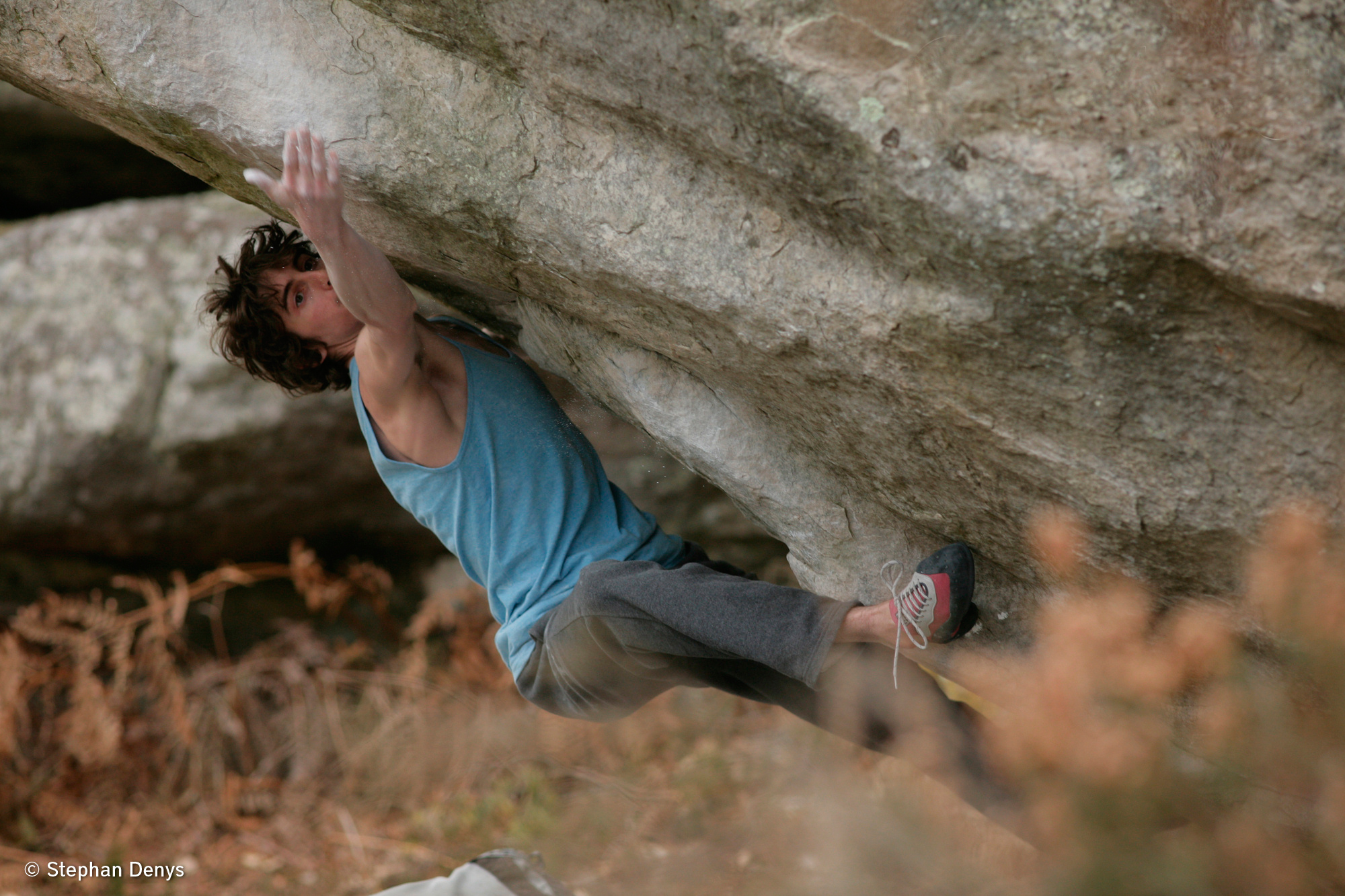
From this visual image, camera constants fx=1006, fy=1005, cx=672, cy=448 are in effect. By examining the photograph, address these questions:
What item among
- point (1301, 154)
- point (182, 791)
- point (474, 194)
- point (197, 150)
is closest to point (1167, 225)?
point (1301, 154)

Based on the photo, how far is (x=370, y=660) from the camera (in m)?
4.95

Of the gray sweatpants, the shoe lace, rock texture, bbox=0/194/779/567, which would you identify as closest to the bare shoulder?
the gray sweatpants

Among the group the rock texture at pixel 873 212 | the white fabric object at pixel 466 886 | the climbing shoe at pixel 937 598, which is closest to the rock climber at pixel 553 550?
the climbing shoe at pixel 937 598

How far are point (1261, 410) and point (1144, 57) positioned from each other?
2.02 feet

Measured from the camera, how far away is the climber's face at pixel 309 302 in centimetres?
260

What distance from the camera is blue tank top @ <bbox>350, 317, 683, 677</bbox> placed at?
263 centimetres

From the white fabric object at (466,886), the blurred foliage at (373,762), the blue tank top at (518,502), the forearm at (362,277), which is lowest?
the blurred foliage at (373,762)

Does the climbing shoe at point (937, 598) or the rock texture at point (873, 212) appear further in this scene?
the climbing shoe at point (937, 598)

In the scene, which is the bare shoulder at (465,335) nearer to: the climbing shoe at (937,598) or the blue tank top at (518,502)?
the blue tank top at (518,502)

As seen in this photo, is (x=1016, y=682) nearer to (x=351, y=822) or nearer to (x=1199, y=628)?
(x=1199, y=628)

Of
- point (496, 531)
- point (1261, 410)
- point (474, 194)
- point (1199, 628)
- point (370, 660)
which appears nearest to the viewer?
point (1199, 628)

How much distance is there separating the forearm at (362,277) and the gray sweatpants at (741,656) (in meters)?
0.77

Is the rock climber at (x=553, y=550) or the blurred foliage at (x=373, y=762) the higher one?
the rock climber at (x=553, y=550)

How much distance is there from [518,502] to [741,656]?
80 cm
